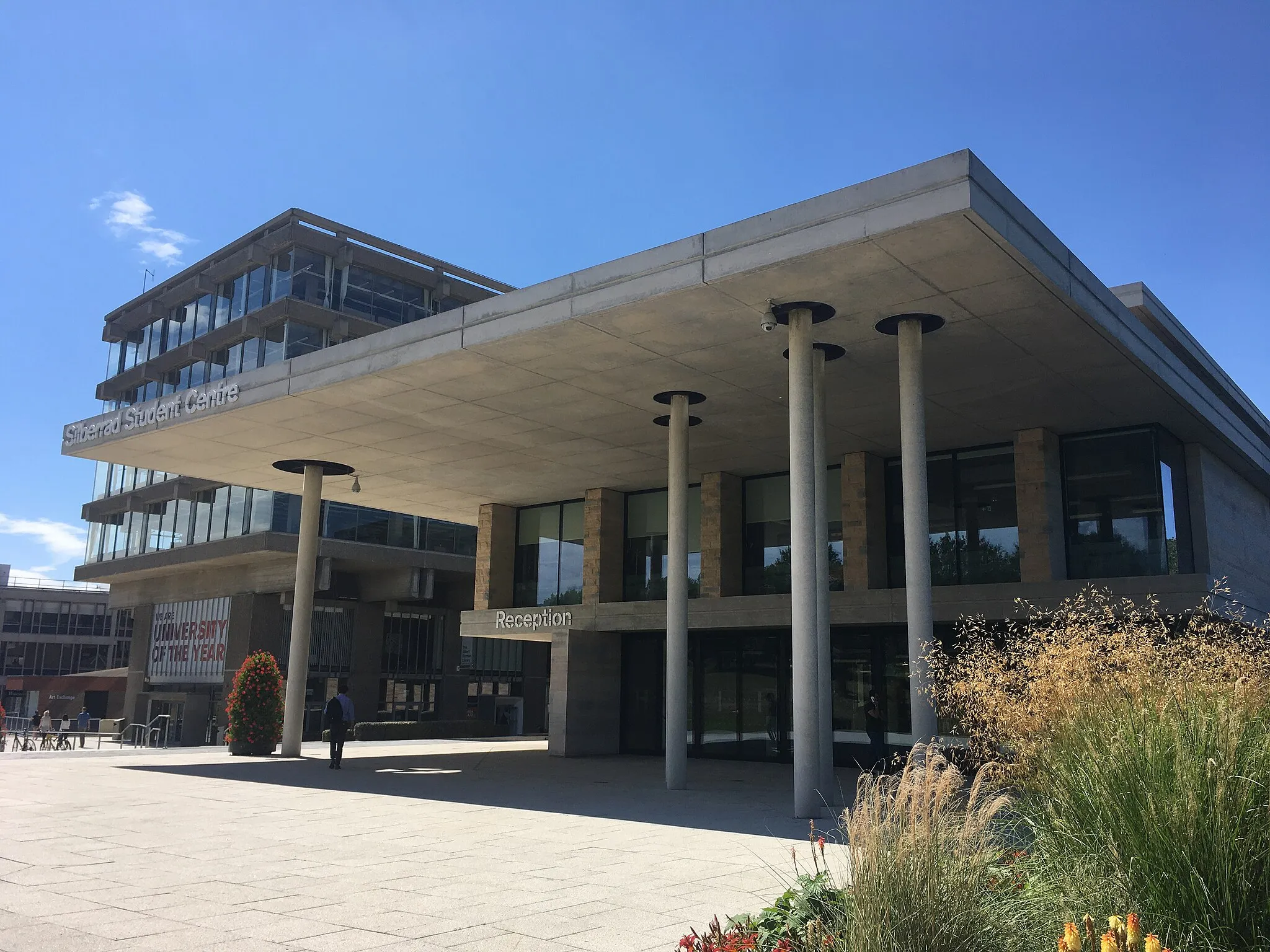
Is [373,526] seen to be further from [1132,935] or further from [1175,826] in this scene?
[1132,935]

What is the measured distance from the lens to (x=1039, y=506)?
59.5 feet

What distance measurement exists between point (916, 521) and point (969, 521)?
6.38 m

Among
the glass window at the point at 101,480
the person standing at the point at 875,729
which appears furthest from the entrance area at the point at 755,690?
the glass window at the point at 101,480

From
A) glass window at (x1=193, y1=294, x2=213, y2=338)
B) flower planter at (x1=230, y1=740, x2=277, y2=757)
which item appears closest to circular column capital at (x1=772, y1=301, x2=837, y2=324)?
flower planter at (x1=230, y1=740, x2=277, y2=757)

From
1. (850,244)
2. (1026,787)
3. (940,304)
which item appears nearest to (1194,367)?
(940,304)

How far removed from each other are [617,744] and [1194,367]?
46.8 ft

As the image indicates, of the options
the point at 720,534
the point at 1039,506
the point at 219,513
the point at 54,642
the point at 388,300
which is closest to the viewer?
the point at 1039,506

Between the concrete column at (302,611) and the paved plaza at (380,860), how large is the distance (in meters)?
5.33

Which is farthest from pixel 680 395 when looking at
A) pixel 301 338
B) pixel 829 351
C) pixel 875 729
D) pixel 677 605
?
pixel 301 338

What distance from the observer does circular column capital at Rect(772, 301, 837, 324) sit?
13312 millimetres

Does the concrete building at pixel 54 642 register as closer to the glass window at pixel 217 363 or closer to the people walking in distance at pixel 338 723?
the glass window at pixel 217 363

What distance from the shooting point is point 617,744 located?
24.1m

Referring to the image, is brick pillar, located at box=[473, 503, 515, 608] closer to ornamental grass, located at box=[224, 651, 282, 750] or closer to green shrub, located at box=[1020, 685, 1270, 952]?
ornamental grass, located at box=[224, 651, 282, 750]

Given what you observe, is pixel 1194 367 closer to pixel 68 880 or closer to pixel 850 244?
pixel 850 244
